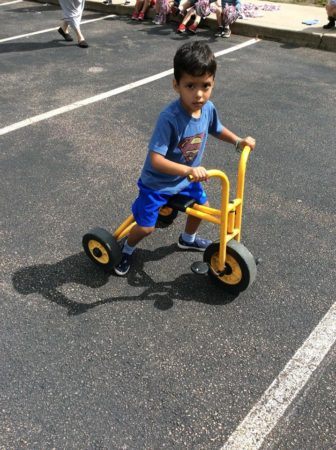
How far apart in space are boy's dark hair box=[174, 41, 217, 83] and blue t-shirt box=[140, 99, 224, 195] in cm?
22

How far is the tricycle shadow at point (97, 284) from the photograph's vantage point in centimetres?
263

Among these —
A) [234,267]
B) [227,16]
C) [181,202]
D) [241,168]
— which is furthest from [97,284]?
[227,16]

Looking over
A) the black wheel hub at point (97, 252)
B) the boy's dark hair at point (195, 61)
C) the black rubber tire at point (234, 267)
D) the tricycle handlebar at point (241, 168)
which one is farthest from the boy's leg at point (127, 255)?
the boy's dark hair at point (195, 61)

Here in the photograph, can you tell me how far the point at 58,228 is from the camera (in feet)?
10.6

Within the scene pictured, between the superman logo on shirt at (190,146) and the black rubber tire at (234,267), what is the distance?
538 mm

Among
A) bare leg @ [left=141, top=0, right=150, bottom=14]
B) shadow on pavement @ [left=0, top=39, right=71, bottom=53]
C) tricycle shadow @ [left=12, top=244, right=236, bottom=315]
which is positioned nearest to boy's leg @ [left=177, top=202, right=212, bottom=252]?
tricycle shadow @ [left=12, top=244, right=236, bottom=315]

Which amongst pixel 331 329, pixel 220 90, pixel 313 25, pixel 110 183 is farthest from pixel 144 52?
pixel 331 329

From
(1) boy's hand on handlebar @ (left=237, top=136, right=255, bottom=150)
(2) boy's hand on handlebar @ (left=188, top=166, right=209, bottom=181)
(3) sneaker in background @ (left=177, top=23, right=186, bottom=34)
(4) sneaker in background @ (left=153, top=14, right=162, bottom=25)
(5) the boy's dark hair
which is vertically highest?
(5) the boy's dark hair

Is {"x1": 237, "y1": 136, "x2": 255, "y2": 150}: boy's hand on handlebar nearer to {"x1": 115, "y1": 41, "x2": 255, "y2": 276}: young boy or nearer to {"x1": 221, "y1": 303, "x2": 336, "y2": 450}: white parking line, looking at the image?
{"x1": 115, "y1": 41, "x2": 255, "y2": 276}: young boy

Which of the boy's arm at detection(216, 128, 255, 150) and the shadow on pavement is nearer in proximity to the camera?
the boy's arm at detection(216, 128, 255, 150)

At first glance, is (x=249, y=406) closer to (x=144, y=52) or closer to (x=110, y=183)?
(x=110, y=183)

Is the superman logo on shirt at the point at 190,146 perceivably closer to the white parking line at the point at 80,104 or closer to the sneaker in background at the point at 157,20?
the white parking line at the point at 80,104

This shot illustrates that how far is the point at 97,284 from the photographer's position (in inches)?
108

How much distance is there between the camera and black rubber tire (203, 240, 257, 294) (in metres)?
2.48
